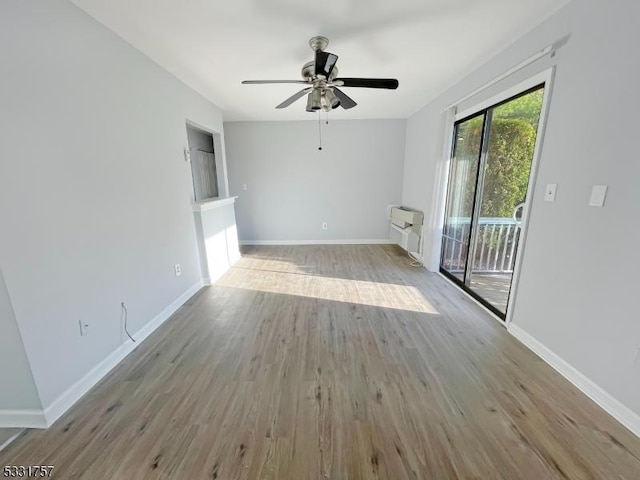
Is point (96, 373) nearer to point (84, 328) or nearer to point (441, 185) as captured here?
point (84, 328)

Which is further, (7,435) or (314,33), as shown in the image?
(314,33)

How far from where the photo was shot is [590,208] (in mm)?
1592

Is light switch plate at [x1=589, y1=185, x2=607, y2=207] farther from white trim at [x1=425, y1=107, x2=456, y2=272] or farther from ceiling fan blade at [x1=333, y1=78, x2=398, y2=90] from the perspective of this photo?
white trim at [x1=425, y1=107, x2=456, y2=272]

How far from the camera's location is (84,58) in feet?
5.54

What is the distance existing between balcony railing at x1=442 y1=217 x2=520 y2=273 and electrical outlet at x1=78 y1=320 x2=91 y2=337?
3581 mm

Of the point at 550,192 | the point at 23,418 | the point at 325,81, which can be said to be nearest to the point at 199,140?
the point at 325,81

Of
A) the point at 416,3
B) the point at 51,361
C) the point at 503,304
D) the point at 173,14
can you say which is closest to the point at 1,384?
the point at 51,361

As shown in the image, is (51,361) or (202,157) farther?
(202,157)

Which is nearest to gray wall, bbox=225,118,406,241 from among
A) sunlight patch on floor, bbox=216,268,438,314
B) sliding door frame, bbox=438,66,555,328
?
sunlight patch on floor, bbox=216,268,438,314

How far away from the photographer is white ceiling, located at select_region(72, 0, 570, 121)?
170 cm

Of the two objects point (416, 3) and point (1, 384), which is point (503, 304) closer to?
point (416, 3)

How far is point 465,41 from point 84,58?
9.16ft

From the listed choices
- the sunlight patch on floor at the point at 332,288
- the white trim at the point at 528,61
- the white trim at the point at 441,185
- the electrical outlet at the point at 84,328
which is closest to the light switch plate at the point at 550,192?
the white trim at the point at 528,61

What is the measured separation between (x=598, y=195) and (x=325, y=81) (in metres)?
2.08
